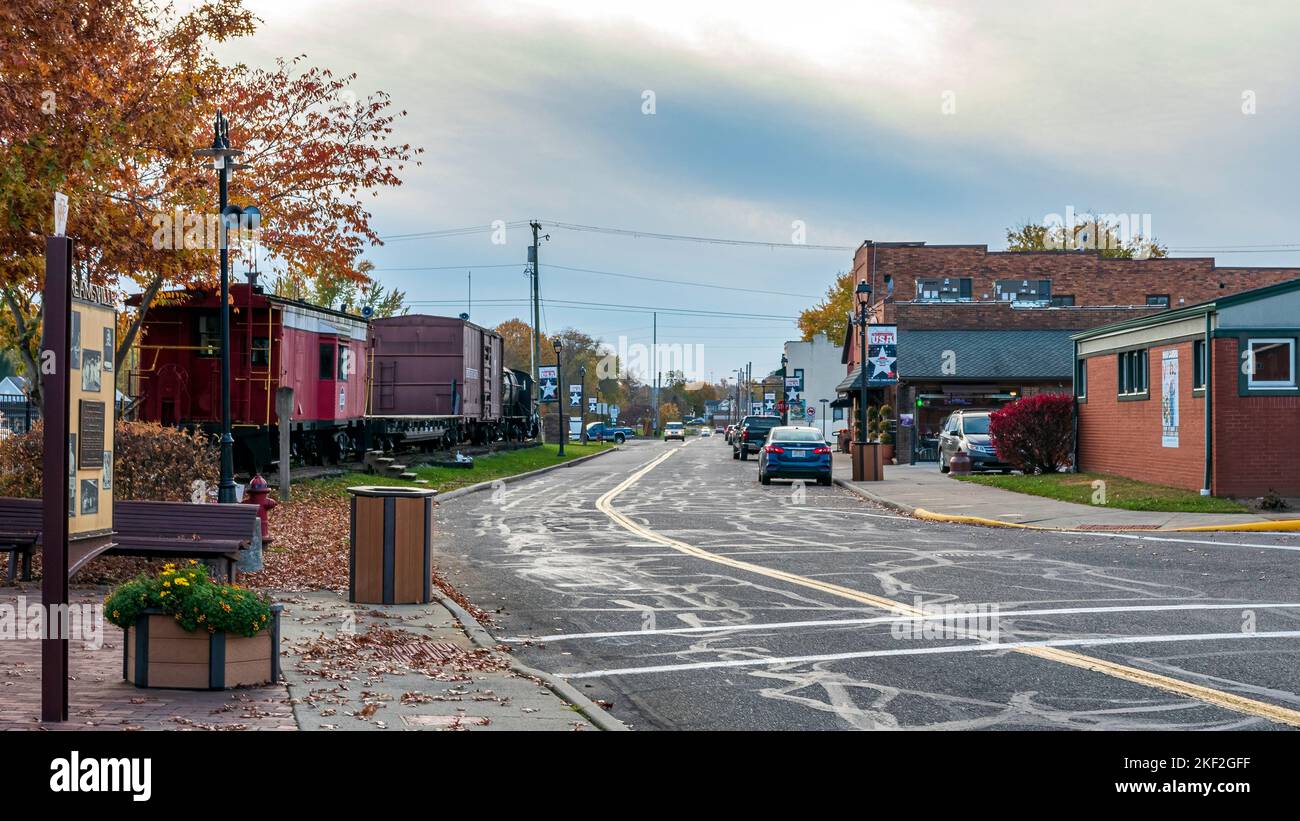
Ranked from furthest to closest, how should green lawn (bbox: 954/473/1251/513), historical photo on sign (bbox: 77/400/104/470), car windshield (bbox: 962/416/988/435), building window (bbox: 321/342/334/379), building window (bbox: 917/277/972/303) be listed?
1. building window (bbox: 917/277/972/303)
2. car windshield (bbox: 962/416/988/435)
3. building window (bbox: 321/342/334/379)
4. green lawn (bbox: 954/473/1251/513)
5. historical photo on sign (bbox: 77/400/104/470)

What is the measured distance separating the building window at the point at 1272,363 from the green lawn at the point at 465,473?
17.9 meters

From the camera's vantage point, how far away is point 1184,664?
8.98 metres

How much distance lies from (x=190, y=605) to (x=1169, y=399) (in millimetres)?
22979

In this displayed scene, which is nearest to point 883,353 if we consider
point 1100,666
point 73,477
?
point 1100,666

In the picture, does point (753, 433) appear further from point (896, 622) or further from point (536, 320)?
point (896, 622)

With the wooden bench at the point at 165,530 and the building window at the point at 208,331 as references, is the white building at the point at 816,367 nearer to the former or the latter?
the building window at the point at 208,331

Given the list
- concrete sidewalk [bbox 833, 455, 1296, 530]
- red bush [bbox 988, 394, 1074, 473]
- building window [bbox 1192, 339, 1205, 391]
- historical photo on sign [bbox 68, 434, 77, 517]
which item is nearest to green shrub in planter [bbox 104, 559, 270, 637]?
historical photo on sign [bbox 68, 434, 77, 517]

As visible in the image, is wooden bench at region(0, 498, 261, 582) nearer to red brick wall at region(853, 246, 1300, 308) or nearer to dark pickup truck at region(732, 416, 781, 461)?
dark pickup truck at region(732, 416, 781, 461)

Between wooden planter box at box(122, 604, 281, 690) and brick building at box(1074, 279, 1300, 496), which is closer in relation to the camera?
wooden planter box at box(122, 604, 281, 690)

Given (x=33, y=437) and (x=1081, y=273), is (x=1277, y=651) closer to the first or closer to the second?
(x=33, y=437)

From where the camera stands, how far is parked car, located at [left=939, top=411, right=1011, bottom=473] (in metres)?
38.3

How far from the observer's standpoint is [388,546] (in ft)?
40.4

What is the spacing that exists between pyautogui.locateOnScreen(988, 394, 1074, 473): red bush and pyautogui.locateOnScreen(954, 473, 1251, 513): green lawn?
1081 mm

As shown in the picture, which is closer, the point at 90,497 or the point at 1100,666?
the point at 90,497
